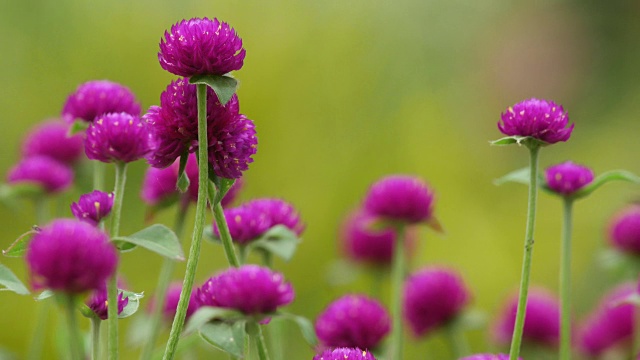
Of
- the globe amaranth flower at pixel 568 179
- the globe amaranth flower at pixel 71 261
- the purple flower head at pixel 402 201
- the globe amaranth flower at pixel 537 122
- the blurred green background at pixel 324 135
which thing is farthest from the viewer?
the blurred green background at pixel 324 135

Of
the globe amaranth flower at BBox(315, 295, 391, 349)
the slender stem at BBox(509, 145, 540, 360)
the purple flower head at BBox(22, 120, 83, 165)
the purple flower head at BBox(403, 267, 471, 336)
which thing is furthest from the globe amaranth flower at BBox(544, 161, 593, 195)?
the purple flower head at BBox(22, 120, 83, 165)

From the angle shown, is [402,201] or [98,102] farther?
[402,201]

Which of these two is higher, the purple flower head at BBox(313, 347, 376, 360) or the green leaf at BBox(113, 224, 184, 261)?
the green leaf at BBox(113, 224, 184, 261)

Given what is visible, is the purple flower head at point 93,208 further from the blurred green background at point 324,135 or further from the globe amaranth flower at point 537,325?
the blurred green background at point 324,135

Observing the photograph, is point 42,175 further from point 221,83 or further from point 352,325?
point 221,83

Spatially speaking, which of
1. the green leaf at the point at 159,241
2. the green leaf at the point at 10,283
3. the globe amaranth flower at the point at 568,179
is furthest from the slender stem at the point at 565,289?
the green leaf at the point at 10,283

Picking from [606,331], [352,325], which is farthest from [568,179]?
[606,331]

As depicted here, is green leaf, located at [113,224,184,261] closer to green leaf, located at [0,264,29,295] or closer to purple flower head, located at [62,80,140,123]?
green leaf, located at [0,264,29,295]
